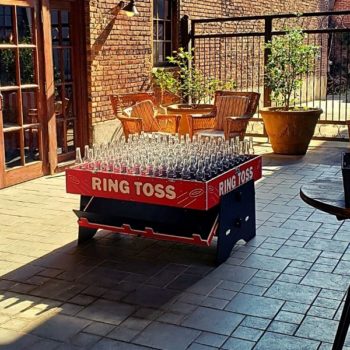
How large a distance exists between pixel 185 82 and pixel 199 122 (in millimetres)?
1276

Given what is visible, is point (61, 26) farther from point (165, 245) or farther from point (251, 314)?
point (251, 314)

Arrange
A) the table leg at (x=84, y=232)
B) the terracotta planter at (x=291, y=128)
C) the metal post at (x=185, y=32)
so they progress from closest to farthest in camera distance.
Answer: the table leg at (x=84, y=232), the terracotta planter at (x=291, y=128), the metal post at (x=185, y=32)

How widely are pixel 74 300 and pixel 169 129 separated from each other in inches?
192

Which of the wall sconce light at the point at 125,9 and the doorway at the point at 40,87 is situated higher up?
the wall sconce light at the point at 125,9

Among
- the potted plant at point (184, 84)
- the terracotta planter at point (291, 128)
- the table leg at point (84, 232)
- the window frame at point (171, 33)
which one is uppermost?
the window frame at point (171, 33)

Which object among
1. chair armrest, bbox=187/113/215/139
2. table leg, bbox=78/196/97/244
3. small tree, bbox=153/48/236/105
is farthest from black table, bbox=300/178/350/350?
small tree, bbox=153/48/236/105

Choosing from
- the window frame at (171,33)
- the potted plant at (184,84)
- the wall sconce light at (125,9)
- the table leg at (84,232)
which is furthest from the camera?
the window frame at (171,33)

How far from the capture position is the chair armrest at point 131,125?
766 centimetres

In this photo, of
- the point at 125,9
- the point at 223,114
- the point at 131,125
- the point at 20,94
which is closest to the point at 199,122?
the point at 223,114

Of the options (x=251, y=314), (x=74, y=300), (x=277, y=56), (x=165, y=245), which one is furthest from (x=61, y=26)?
(x=251, y=314)

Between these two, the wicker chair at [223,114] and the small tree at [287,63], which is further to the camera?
the small tree at [287,63]

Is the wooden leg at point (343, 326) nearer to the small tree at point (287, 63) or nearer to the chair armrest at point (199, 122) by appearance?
the chair armrest at point (199, 122)

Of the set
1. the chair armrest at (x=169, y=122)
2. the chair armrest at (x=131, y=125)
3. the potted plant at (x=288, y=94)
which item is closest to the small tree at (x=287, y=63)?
the potted plant at (x=288, y=94)

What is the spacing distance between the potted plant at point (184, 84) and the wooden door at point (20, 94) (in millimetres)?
2363
